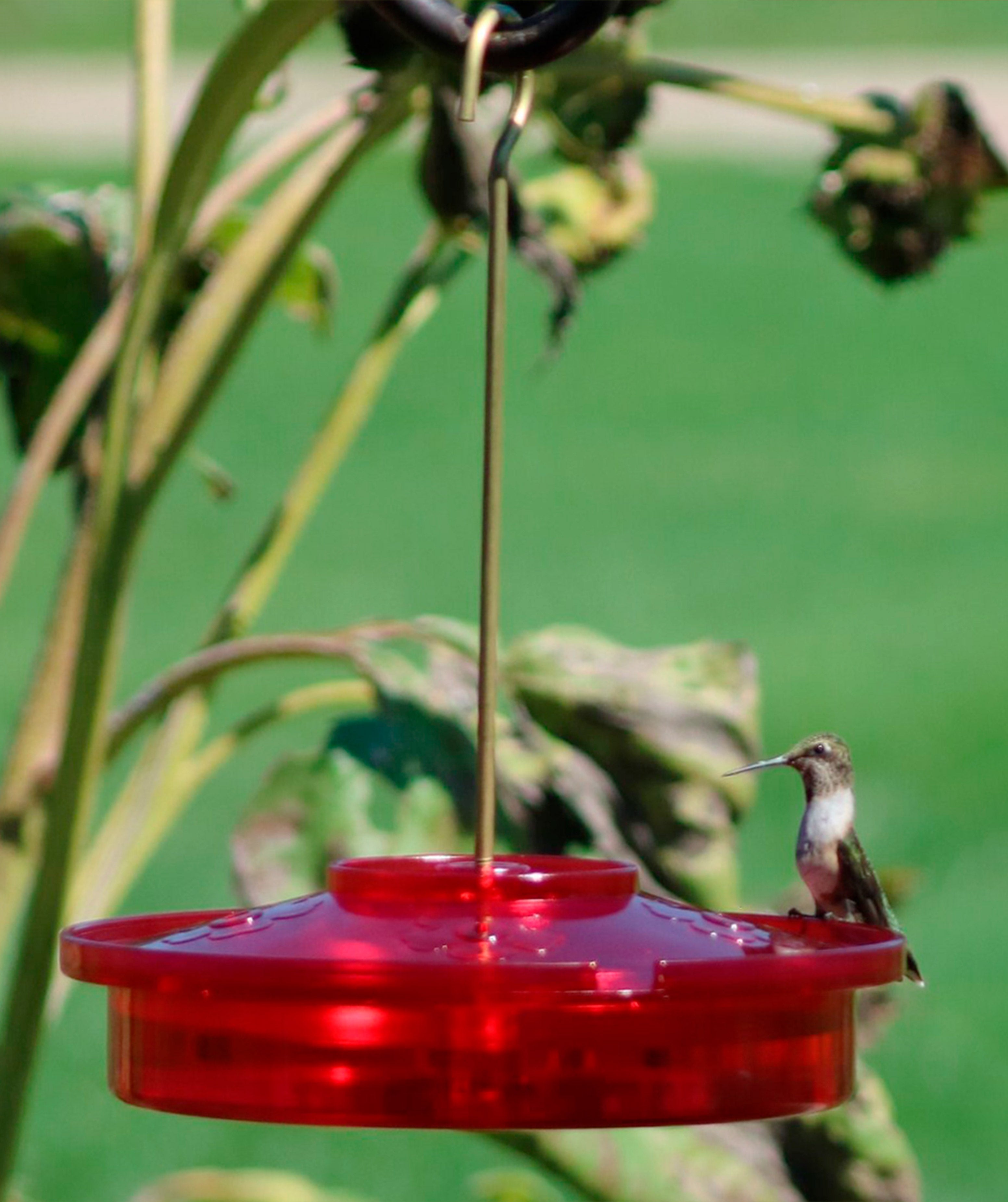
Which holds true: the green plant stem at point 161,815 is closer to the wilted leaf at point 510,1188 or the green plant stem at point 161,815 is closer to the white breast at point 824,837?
the white breast at point 824,837

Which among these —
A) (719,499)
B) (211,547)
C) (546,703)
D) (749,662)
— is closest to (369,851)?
(546,703)

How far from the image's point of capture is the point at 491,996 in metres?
0.84

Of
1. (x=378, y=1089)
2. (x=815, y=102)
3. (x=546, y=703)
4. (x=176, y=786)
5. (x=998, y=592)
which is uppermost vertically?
(x=815, y=102)

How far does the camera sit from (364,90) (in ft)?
5.17

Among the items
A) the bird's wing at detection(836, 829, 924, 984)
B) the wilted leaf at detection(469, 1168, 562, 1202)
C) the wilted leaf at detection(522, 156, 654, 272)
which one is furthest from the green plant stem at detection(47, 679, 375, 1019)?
the wilted leaf at detection(469, 1168, 562, 1202)

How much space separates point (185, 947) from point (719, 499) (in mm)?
6795

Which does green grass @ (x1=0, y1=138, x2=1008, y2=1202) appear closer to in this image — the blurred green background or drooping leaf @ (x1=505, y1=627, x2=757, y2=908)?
the blurred green background

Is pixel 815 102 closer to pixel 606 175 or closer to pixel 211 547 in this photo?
pixel 606 175

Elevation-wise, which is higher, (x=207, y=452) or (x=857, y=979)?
(x=857, y=979)

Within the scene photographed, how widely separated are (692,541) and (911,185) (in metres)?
5.16

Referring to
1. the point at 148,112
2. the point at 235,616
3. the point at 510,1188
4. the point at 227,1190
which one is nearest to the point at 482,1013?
A: the point at 235,616

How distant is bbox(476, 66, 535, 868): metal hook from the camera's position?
0.95 meters

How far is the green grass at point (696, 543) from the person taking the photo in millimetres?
3904

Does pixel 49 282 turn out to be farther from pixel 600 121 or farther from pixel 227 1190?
pixel 227 1190
